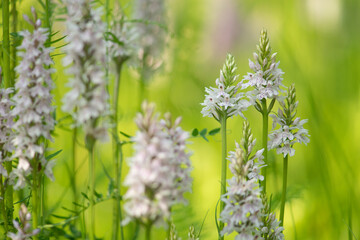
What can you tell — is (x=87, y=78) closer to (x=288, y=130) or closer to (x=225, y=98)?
(x=225, y=98)

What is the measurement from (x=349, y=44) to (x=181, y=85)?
149 cm

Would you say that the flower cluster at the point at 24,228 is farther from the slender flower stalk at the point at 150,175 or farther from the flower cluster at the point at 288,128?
the flower cluster at the point at 288,128

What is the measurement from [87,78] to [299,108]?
3.23 metres

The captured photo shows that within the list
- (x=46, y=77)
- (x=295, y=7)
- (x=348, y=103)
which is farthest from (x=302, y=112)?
(x=46, y=77)

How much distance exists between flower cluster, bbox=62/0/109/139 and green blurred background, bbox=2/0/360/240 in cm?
105

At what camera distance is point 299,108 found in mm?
4062

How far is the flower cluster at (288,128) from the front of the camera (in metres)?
1.49

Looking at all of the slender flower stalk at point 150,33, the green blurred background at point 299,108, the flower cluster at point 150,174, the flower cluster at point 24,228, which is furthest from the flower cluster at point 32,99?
the slender flower stalk at point 150,33

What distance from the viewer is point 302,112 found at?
385 cm

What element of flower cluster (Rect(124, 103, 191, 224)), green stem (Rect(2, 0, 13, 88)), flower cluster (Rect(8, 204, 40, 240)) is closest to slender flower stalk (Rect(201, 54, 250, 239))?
flower cluster (Rect(124, 103, 191, 224))

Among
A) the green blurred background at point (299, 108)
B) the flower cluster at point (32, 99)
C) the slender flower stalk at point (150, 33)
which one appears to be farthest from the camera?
the slender flower stalk at point (150, 33)

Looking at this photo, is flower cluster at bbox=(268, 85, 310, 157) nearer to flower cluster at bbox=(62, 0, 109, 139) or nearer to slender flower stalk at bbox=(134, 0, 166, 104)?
flower cluster at bbox=(62, 0, 109, 139)

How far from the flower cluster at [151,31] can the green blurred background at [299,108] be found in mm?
82

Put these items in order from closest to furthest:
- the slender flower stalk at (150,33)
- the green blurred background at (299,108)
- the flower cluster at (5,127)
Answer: the flower cluster at (5,127) < the green blurred background at (299,108) < the slender flower stalk at (150,33)
